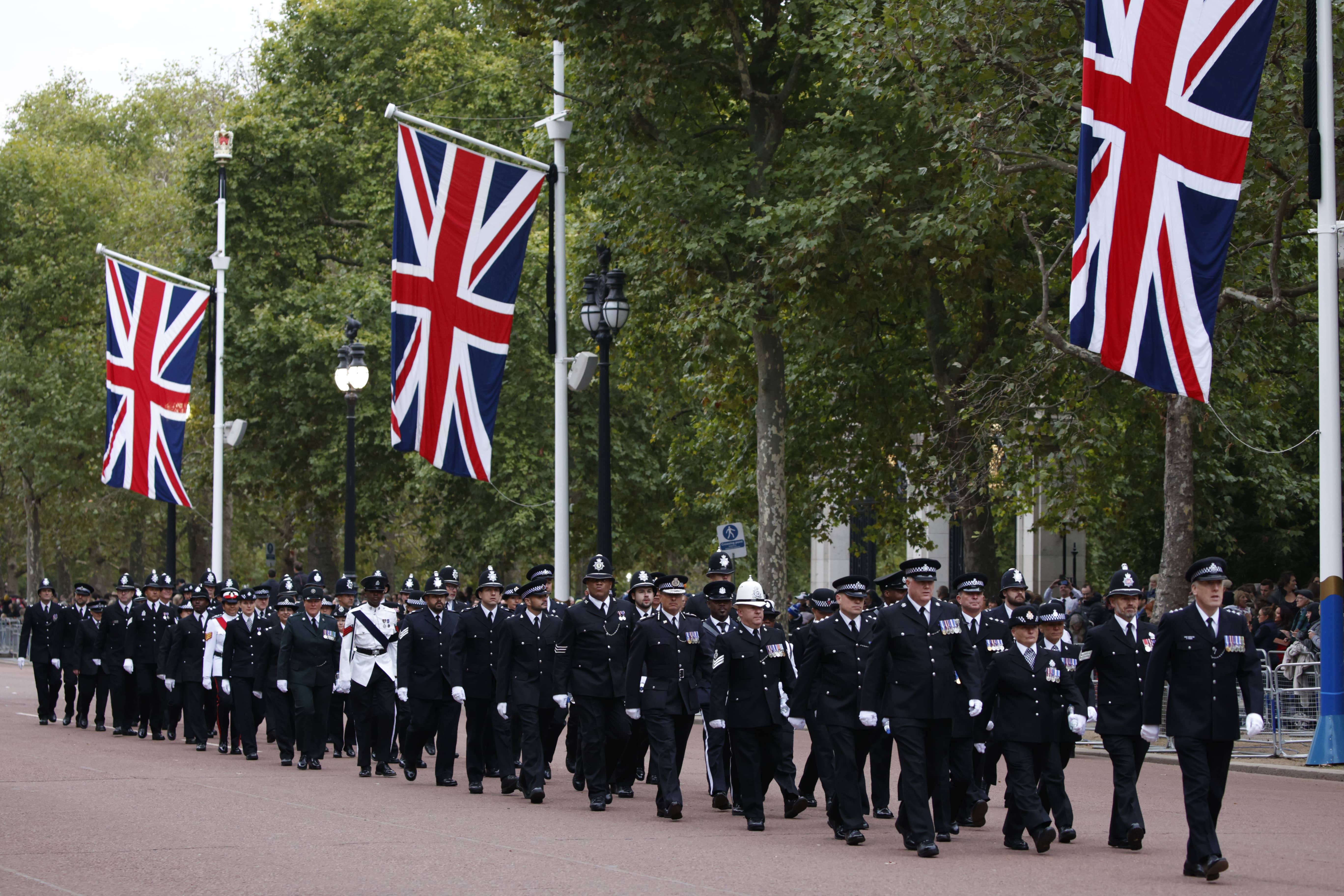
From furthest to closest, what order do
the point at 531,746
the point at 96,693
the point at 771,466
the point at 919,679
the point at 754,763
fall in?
the point at 771,466 < the point at 96,693 < the point at 531,746 < the point at 754,763 < the point at 919,679

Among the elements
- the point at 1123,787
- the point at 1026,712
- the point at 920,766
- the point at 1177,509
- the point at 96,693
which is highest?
the point at 1177,509

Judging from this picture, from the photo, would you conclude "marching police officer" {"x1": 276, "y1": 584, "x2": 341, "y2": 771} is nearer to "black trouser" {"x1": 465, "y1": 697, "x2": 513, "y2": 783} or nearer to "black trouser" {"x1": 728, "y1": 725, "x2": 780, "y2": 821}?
"black trouser" {"x1": 465, "y1": 697, "x2": 513, "y2": 783}

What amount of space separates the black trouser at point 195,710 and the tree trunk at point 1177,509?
12.2 metres

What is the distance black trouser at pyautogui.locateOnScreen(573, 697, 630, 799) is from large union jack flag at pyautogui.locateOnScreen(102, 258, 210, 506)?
18.0 meters

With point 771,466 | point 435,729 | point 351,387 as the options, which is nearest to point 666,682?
point 435,729

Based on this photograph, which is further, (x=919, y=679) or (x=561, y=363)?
(x=561, y=363)

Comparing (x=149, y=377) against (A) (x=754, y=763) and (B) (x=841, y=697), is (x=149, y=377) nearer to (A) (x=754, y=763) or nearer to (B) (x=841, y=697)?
(A) (x=754, y=763)

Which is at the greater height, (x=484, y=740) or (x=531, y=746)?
(x=531, y=746)

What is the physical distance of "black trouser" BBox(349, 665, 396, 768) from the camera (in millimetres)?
17641

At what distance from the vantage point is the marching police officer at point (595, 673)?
48.4 feet

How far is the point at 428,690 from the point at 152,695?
7.73m

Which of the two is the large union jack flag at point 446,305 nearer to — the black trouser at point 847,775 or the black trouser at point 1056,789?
the black trouser at point 847,775

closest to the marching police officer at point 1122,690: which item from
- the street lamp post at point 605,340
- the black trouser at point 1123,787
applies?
the black trouser at point 1123,787

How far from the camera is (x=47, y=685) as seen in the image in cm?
2572
